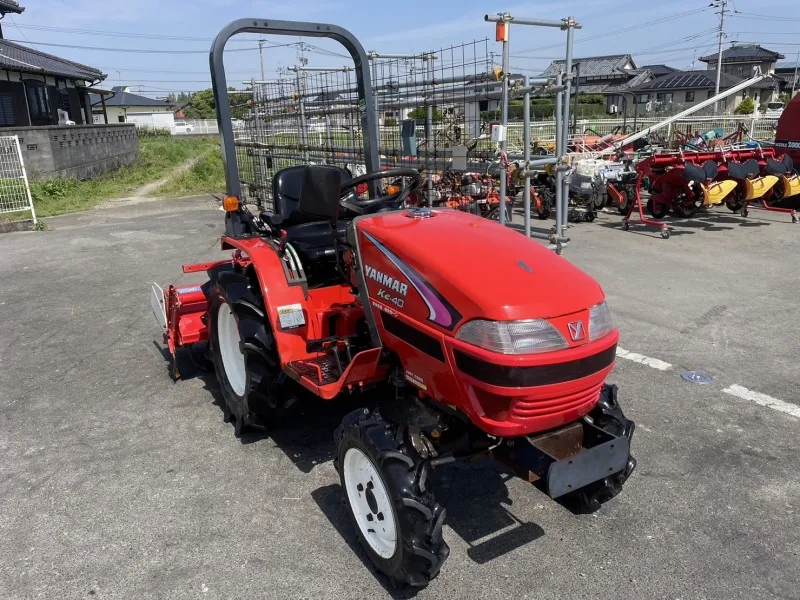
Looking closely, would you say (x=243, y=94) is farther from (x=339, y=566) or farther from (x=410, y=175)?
(x=339, y=566)

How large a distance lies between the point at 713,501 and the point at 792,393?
1.53 metres

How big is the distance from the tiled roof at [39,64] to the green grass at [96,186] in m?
3.90

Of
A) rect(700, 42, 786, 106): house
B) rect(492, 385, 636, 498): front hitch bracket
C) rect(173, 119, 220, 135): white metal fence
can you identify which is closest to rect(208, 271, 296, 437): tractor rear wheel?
rect(492, 385, 636, 498): front hitch bracket

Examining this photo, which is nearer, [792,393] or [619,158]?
[792,393]

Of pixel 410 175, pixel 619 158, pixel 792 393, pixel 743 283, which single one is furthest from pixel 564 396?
pixel 619 158

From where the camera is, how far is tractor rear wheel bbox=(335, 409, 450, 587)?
220 cm

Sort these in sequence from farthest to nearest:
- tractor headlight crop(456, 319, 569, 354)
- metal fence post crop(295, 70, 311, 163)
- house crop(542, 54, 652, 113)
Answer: house crop(542, 54, 652, 113) → metal fence post crop(295, 70, 311, 163) → tractor headlight crop(456, 319, 569, 354)

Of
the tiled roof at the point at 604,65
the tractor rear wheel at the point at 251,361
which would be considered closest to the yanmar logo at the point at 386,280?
the tractor rear wheel at the point at 251,361

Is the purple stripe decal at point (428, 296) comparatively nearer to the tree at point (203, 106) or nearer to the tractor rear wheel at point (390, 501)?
the tractor rear wheel at point (390, 501)

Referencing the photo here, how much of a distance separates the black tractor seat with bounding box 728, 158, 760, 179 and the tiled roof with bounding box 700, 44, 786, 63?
55.7 meters

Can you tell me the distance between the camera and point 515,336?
214cm

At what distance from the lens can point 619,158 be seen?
10766 mm

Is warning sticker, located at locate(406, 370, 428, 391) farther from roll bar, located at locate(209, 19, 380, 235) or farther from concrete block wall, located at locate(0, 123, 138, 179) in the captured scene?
concrete block wall, located at locate(0, 123, 138, 179)

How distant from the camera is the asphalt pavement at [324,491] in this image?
8.13 ft
